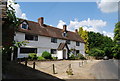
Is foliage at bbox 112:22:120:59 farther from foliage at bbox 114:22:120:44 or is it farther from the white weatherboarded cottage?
the white weatherboarded cottage

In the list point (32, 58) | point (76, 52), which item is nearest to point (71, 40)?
point (76, 52)

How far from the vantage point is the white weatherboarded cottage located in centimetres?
2521

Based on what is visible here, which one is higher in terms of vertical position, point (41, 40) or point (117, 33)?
point (117, 33)

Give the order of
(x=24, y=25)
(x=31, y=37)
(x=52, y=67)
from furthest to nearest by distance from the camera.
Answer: (x=31, y=37) < (x=24, y=25) < (x=52, y=67)

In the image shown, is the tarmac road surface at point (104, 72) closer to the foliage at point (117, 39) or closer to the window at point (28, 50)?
the window at point (28, 50)

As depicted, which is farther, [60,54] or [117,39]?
[117,39]

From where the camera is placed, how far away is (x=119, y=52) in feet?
111

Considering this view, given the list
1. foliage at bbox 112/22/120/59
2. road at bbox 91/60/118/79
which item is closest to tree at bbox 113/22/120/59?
foliage at bbox 112/22/120/59

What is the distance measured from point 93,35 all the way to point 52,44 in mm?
37338

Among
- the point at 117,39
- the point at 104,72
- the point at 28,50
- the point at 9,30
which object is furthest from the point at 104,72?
the point at 117,39

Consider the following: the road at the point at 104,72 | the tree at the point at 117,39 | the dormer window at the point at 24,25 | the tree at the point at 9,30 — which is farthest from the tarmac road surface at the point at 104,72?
the dormer window at the point at 24,25

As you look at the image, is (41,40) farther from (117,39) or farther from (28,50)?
(117,39)

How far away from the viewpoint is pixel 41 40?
28766 millimetres

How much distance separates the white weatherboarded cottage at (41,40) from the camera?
25.2 metres
